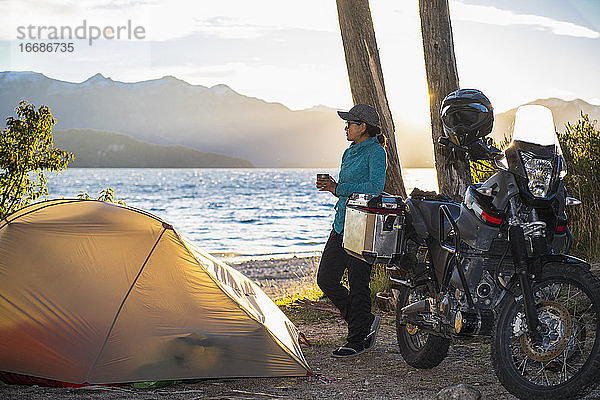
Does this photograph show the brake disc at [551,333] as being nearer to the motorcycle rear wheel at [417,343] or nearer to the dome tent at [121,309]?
the motorcycle rear wheel at [417,343]

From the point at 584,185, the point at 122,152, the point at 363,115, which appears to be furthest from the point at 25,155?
the point at 122,152

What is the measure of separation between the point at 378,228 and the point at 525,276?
1.30 meters

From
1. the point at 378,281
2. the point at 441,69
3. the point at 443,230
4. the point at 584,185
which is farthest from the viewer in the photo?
the point at 584,185

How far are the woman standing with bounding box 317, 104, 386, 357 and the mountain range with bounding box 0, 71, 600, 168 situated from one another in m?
137

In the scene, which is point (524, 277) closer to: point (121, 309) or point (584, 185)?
point (121, 309)

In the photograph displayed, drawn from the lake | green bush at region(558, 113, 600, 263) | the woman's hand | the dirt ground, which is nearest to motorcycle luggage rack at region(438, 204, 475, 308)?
the dirt ground

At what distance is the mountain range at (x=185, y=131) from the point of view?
15725 cm

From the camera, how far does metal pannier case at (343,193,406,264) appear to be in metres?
5.07

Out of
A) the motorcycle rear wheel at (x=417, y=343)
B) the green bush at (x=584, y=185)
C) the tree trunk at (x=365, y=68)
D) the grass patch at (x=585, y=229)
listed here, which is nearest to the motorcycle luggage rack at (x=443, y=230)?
the motorcycle rear wheel at (x=417, y=343)

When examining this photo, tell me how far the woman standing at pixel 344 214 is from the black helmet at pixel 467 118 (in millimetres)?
1124

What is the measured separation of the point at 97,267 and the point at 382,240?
2.29 metres

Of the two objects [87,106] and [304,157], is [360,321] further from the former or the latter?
[87,106]

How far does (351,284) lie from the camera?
5.87 meters

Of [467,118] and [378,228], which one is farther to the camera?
[378,228]
